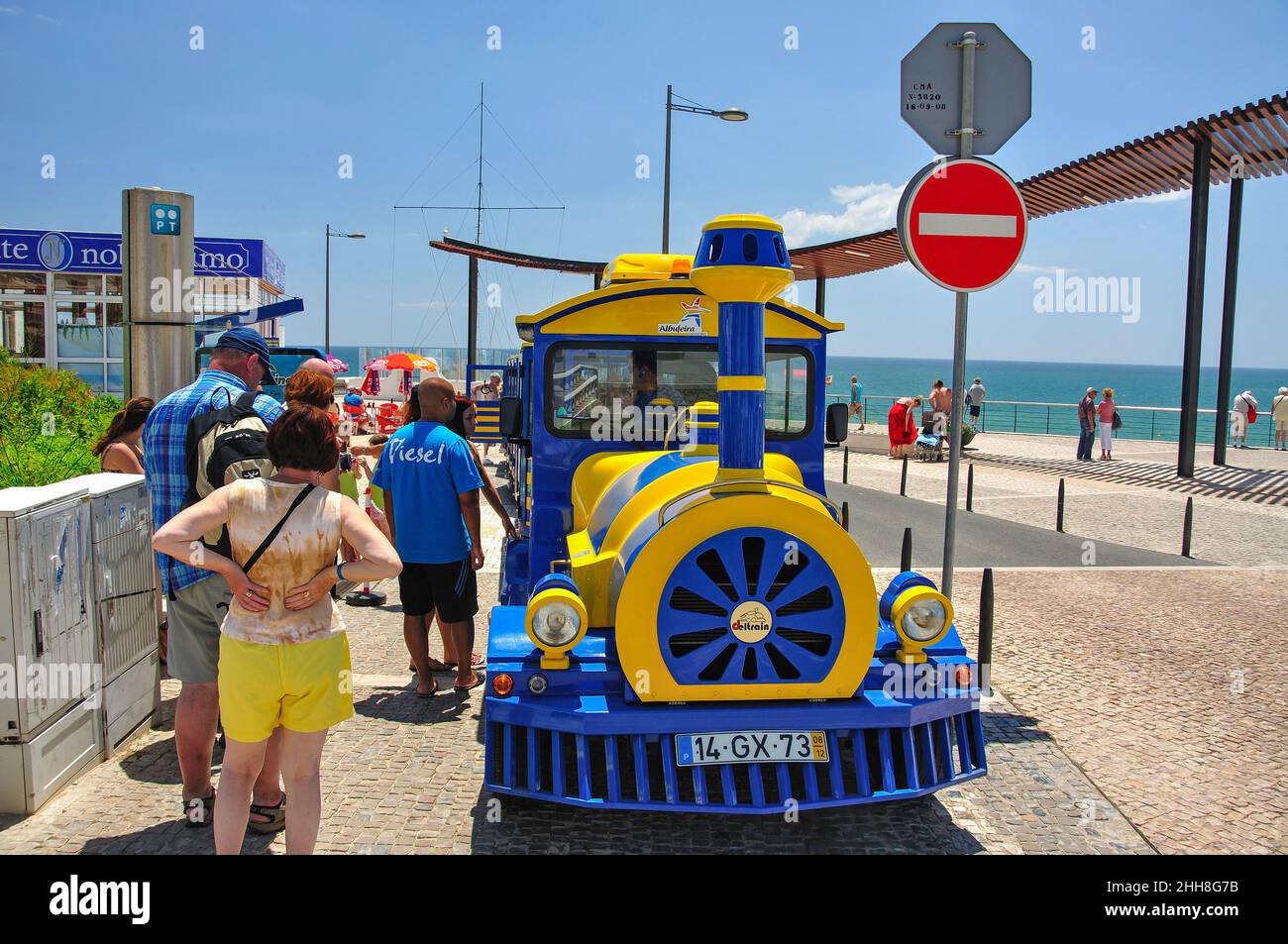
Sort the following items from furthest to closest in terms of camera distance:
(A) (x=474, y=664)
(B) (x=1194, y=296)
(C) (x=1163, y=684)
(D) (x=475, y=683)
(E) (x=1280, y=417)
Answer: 1. (E) (x=1280, y=417)
2. (B) (x=1194, y=296)
3. (A) (x=474, y=664)
4. (C) (x=1163, y=684)
5. (D) (x=475, y=683)

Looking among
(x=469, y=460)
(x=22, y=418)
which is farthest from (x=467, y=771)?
(x=22, y=418)

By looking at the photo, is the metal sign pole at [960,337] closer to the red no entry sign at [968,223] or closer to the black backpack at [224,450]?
the red no entry sign at [968,223]

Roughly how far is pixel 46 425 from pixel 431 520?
19.7 feet

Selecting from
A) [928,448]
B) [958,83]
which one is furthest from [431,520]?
[928,448]

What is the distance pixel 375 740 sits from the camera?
4.91m

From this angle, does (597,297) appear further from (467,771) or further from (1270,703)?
(1270,703)

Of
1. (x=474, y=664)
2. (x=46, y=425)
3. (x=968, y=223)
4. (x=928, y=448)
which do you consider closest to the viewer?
Result: (x=968, y=223)

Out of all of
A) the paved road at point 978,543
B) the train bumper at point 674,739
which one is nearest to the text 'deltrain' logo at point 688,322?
the train bumper at point 674,739

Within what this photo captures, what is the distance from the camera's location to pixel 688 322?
18.7 feet

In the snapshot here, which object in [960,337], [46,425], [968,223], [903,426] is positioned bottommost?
[903,426]

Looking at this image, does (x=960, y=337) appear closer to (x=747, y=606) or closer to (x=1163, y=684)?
(x=747, y=606)

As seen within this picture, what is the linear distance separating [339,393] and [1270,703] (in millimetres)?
32306

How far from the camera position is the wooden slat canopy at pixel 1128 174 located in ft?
49.2
